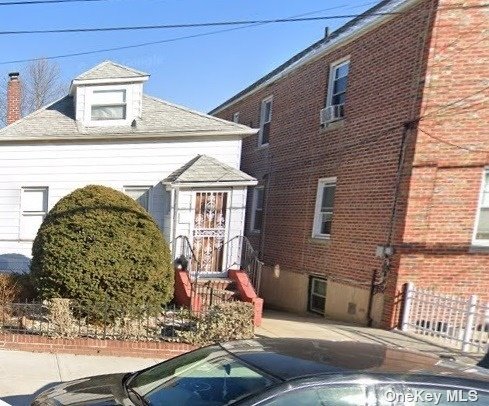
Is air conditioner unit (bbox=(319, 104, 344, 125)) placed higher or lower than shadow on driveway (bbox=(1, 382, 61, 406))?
higher

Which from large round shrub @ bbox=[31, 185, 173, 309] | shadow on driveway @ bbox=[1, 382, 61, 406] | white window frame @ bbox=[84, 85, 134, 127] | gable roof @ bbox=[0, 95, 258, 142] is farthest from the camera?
white window frame @ bbox=[84, 85, 134, 127]

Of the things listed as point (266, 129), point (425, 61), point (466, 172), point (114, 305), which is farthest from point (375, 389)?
point (266, 129)

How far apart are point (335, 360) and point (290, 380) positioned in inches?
15.8

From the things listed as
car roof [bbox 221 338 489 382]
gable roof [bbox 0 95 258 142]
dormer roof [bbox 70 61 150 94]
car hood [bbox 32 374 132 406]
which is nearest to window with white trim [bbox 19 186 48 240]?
gable roof [bbox 0 95 258 142]

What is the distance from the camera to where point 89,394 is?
270 centimetres

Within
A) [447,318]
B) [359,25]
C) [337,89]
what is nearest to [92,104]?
[337,89]

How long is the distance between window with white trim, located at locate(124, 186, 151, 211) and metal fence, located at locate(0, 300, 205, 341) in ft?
14.0

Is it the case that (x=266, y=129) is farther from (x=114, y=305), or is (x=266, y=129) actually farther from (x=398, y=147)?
(x=114, y=305)

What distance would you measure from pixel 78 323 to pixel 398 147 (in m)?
6.80

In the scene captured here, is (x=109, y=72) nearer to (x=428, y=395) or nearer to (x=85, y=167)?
(x=85, y=167)

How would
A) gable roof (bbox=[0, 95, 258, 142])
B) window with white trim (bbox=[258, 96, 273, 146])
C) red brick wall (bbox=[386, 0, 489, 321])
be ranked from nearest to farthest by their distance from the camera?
1. red brick wall (bbox=[386, 0, 489, 321])
2. gable roof (bbox=[0, 95, 258, 142])
3. window with white trim (bbox=[258, 96, 273, 146])

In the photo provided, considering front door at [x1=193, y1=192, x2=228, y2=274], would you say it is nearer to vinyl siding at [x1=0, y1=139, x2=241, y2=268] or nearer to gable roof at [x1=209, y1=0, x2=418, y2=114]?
vinyl siding at [x1=0, y1=139, x2=241, y2=268]

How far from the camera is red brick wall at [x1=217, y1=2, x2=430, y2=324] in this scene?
318 inches

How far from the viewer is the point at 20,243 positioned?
397 inches
